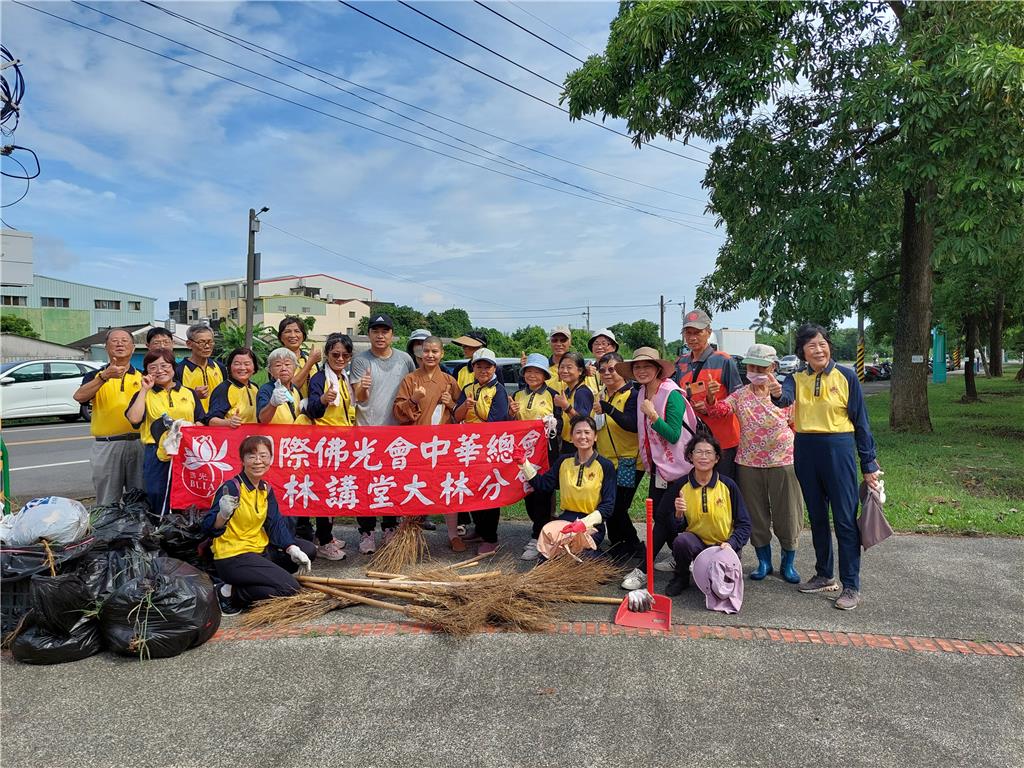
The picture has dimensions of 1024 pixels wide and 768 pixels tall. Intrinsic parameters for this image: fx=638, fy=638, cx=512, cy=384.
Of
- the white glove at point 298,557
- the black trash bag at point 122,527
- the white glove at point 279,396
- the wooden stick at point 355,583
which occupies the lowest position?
the wooden stick at point 355,583

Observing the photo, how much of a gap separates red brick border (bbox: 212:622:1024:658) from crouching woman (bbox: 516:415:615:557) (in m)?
0.74

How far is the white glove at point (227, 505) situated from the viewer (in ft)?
13.2

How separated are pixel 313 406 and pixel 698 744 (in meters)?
3.74

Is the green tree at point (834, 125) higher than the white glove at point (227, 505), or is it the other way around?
the green tree at point (834, 125)

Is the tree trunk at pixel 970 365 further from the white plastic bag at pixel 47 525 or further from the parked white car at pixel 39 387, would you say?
the parked white car at pixel 39 387

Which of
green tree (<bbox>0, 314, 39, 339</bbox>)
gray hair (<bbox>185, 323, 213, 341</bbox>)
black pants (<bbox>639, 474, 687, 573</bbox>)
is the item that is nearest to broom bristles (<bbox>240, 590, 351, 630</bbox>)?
black pants (<bbox>639, 474, 687, 573</bbox>)

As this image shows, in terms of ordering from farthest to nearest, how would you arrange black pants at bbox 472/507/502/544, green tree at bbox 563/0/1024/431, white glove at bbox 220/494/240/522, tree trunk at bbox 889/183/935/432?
tree trunk at bbox 889/183/935/432, green tree at bbox 563/0/1024/431, black pants at bbox 472/507/502/544, white glove at bbox 220/494/240/522

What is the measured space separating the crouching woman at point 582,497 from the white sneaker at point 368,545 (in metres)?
1.57

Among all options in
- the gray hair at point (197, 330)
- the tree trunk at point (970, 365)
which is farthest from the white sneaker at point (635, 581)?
the tree trunk at point (970, 365)

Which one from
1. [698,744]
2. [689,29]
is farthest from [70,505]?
[689,29]

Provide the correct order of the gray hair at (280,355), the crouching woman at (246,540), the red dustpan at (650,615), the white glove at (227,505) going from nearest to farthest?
the red dustpan at (650,615), the white glove at (227,505), the crouching woman at (246,540), the gray hair at (280,355)

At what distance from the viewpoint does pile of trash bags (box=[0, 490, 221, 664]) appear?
3477 millimetres

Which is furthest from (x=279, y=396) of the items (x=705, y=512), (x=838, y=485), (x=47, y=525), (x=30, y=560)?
(x=838, y=485)

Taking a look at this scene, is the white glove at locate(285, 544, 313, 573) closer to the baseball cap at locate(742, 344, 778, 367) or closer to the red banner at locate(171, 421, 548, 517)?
the red banner at locate(171, 421, 548, 517)
